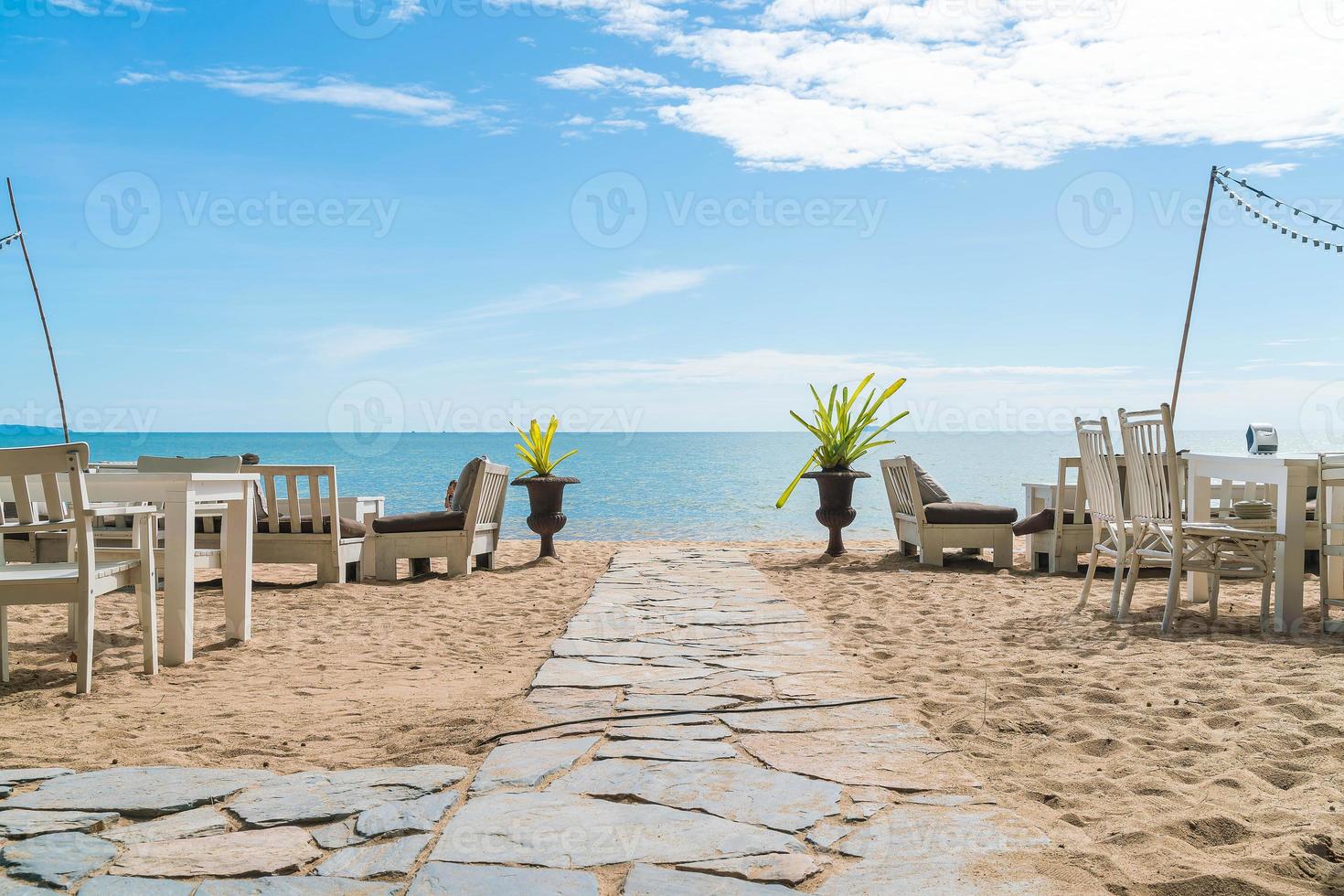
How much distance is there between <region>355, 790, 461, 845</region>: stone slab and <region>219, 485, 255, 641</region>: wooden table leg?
2565mm

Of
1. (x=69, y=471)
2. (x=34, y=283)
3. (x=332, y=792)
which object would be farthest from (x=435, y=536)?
(x=34, y=283)

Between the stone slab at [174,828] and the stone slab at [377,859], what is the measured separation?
0.33 meters

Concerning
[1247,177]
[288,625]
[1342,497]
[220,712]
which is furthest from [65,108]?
[1342,497]

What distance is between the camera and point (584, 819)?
1778 mm

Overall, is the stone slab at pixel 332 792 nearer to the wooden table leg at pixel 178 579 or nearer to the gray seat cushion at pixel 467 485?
the wooden table leg at pixel 178 579

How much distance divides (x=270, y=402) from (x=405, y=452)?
17703 millimetres

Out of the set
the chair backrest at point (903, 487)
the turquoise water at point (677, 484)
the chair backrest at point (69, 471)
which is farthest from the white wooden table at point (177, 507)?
the turquoise water at point (677, 484)

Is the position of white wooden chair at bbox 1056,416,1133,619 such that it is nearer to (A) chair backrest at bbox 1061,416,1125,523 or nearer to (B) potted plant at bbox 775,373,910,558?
(A) chair backrest at bbox 1061,416,1125,523

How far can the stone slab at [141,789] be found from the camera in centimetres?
190

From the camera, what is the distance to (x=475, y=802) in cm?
188

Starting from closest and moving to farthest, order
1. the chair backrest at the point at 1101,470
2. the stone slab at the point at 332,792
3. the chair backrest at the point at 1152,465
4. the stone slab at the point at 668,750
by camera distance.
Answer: the stone slab at the point at 332,792 → the stone slab at the point at 668,750 → the chair backrest at the point at 1152,465 → the chair backrest at the point at 1101,470

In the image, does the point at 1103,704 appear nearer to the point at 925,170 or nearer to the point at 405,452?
the point at 925,170

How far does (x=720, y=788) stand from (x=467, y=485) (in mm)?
5134

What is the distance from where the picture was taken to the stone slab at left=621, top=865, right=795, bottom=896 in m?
1.44
